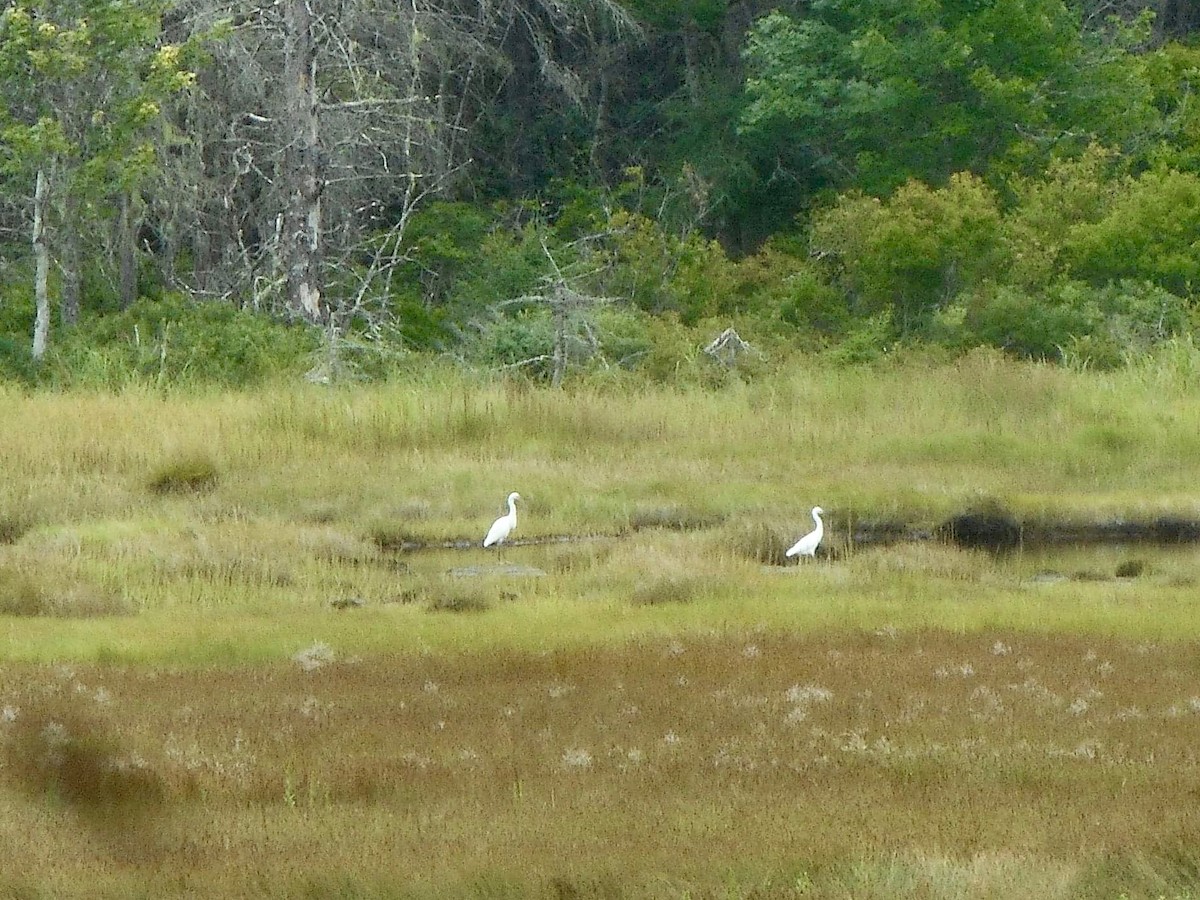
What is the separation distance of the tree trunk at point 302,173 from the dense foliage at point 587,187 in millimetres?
49

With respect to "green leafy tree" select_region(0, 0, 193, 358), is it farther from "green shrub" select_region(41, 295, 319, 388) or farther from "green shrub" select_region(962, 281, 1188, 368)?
"green shrub" select_region(962, 281, 1188, 368)

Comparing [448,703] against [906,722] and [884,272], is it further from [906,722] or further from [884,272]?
[884,272]

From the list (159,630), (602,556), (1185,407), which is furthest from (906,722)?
(1185,407)

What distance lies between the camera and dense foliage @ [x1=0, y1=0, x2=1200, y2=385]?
29.4m

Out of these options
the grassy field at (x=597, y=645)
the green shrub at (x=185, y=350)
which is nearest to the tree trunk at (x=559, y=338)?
the grassy field at (x=597, y=645)

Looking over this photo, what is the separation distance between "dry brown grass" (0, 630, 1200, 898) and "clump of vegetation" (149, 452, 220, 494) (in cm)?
850

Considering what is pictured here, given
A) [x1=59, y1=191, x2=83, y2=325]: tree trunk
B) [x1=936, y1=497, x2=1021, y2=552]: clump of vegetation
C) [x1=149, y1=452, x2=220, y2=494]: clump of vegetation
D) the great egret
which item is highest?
[x1=59, y1=191, x2=83, y2=325]: tree trunk

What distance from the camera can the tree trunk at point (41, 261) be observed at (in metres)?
28.3

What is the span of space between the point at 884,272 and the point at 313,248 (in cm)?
982

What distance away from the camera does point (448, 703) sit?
37.6 ft

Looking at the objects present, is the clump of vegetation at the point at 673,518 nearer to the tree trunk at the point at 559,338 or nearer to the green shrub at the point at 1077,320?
the tree trunk at the point at 559,338

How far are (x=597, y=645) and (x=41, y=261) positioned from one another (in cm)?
1728

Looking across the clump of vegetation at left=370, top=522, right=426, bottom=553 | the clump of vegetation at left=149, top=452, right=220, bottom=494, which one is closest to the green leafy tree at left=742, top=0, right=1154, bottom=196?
the clump of vegetation at left=149, top=452, right=220, bottom=494

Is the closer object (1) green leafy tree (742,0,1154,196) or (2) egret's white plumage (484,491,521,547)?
(2) egret's white plumage (484,491,521,547)
